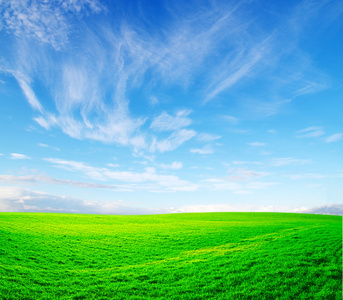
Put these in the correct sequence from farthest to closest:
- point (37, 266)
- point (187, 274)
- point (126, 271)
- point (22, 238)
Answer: point (22, 238), point (37, 266), point (126, 271), point (187, 274)

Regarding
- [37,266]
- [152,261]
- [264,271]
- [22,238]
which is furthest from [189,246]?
[22,238]

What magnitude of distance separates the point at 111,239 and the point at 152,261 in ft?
33.0

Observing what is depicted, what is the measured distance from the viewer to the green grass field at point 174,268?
513 inches

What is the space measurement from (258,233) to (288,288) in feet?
51.2

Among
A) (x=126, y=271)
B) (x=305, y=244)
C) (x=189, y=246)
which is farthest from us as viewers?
(x=189, y=246)

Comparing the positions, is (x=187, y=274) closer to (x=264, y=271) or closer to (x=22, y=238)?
(x=264, y=271)

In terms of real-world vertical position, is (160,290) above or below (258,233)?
below

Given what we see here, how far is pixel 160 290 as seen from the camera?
43.9 ft

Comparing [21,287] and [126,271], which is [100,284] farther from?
[21,287]

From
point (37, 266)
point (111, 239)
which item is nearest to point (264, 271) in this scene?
point (37, 266)

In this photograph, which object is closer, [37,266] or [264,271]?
[264,271]

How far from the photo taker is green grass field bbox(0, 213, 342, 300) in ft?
42.8

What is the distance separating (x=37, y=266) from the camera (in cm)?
1816

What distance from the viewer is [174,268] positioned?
54.6 ft
